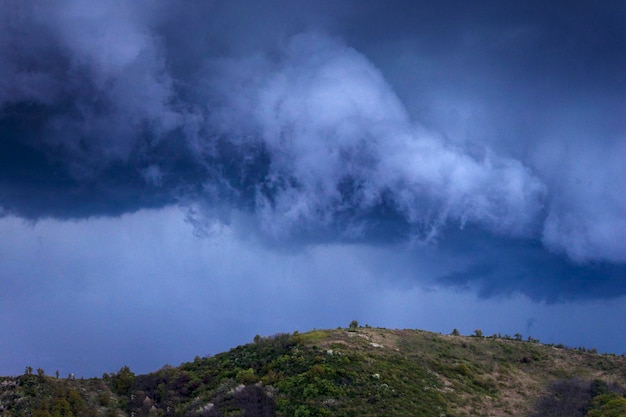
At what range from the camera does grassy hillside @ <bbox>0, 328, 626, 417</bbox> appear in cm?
4600

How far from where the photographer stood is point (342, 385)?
47.8m

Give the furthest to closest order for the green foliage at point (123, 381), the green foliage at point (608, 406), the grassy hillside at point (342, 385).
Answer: the green foliage at point (123, 381) → the green foliage at point (608, 406) → the grassy hillside at point (342, 385)

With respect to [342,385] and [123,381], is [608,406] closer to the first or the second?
[342,385]

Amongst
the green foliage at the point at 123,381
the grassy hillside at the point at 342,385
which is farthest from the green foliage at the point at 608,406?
the green foliage at the point at 123,381

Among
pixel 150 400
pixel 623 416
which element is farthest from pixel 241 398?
pixel 623 416

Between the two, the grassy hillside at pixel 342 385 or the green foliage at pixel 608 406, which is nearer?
the grassy hillside at pixel 342 385

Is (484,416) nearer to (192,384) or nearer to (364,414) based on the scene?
(364,414)

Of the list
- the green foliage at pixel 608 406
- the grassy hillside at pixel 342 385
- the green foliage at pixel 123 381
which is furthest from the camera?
the green foliage at pixel 123 381

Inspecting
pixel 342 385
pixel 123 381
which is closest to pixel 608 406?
pixel 342 385

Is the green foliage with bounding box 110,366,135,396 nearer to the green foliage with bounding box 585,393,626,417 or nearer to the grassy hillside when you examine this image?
the grassy hillside

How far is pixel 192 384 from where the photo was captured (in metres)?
53.5

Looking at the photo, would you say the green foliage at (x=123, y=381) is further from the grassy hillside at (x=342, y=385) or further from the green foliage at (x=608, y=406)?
the green foliage at (x=608, y=406)

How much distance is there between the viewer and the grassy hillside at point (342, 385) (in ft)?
151

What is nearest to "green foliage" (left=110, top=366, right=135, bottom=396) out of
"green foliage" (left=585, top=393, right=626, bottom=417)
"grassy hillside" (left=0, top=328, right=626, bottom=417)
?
"grassy hillside" (left=0, top=328, right=626, bottom=417)
